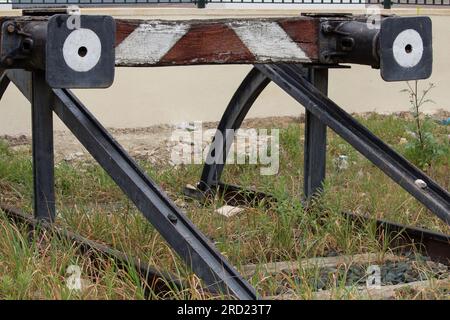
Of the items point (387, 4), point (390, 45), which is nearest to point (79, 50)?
point (390, 45)

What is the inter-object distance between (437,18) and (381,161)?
704 centimetres

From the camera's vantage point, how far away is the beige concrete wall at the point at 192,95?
32.8 ft

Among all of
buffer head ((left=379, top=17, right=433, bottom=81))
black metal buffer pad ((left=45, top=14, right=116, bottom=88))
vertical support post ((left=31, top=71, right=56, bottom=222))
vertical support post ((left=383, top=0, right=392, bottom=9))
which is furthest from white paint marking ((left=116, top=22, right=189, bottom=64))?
vertical support post ((left=383, top=0, right=392, bottom=9))

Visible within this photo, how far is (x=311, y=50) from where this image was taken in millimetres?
5309

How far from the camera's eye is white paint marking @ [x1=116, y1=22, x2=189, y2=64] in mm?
4809

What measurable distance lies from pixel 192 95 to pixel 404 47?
5624 millimetres

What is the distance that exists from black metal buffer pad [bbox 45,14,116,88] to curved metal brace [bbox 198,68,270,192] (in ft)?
6.35

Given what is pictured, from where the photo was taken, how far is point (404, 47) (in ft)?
16.4

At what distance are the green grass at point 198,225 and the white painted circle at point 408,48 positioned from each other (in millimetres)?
968

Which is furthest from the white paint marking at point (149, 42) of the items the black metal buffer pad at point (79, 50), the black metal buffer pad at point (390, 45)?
the black metal buffer pad at point (390, 45)

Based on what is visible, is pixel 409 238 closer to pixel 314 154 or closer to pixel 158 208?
pixel 314 154
